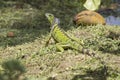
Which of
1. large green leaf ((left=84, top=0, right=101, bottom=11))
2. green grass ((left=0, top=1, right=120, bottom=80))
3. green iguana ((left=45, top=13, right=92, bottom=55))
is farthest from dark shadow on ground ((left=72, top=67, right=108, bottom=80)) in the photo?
large green leaf ((left=84, top=0, right=101, bottom=11))

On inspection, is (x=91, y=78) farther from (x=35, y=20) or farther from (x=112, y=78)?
(x=35, y=20)

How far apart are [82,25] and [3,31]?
1.74 metres

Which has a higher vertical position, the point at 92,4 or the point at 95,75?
the point at 92,4

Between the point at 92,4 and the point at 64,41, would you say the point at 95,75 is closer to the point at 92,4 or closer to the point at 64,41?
the point at 64,41

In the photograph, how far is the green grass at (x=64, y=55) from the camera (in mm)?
3941

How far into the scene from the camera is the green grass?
3941mm

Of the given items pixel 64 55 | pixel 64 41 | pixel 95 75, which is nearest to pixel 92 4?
pixel 95 75

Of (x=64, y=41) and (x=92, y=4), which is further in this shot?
A: (x=64, y=41)

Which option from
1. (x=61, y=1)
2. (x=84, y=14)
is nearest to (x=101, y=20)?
(x=84, y=14)

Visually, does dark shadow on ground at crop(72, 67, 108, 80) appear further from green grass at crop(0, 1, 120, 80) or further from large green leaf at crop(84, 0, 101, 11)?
large green leaf at crop(84, 0, 101, 11)

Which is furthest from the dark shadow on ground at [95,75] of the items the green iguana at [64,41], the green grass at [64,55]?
the green iguana at [64,41]

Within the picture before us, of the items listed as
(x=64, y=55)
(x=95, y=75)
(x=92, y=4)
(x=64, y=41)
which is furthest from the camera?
(x=64, y=41)

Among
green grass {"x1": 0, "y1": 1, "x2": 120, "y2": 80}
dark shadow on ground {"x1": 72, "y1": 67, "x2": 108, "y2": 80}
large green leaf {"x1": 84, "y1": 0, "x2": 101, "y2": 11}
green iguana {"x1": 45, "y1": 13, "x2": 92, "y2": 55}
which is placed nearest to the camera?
large green leaf {"x1": 84, "y1": 0, "x2": 101, "y2": 11}

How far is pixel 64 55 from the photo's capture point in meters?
4.68
